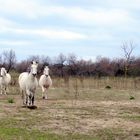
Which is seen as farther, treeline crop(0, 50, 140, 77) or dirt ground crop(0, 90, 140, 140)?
treeline crop(0, 50, 140, 77)

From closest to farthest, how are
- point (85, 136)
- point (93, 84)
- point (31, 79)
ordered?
1. point (85, 136)
2. point (31, 79)
3. point (93, 84)

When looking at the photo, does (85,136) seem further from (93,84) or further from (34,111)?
(93,84)

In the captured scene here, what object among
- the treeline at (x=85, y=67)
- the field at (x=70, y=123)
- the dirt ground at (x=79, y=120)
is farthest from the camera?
the treeline at (x=85, y=67)

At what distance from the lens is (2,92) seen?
32406mm

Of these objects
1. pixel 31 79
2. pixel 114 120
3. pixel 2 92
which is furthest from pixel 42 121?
pixel 2 92

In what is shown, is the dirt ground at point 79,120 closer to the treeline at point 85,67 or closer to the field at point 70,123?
the field at point 70,123

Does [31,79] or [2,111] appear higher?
[31,79]

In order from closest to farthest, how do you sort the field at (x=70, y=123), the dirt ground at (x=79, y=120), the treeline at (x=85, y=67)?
1. the field at (x=70, y=123)
2. the dirt ground at (x=79, y=120)
3. the treeline at (x=85, y=67)

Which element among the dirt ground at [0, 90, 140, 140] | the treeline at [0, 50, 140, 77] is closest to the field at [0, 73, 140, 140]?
the dirt ground at [0, 90, 140, 140]

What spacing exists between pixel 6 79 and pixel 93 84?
12.0 meters

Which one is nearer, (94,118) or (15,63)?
(94,118)

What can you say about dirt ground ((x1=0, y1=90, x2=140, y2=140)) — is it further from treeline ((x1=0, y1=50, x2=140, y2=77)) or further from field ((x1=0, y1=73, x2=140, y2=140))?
treeline ((x1=0, y1=50, x2=140, y2=77))

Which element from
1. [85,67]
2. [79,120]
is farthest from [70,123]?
[85,67]

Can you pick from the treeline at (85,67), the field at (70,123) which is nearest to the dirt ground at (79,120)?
the field at (70,123)
